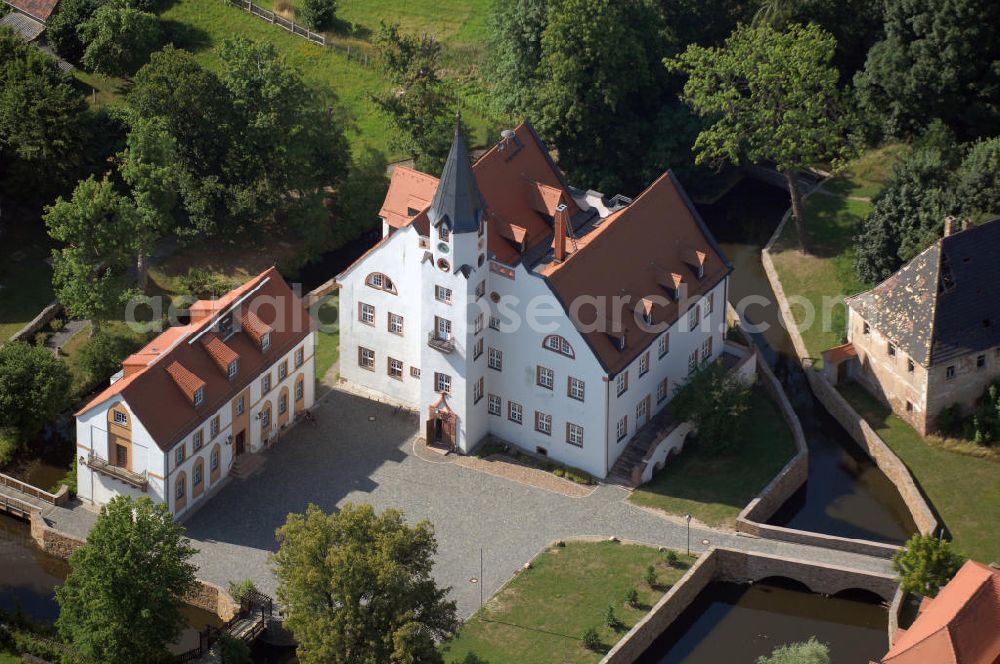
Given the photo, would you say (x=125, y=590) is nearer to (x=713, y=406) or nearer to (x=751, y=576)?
(x=751, y=576)

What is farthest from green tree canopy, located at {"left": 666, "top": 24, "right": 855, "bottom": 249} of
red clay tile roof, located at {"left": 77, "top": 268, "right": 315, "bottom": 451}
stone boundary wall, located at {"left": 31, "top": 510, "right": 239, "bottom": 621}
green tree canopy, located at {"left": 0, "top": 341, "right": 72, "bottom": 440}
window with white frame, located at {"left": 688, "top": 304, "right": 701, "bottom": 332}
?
stone boundary wall, located at {"left": 31, "top": 510, "right": 239, "bottom": 621}

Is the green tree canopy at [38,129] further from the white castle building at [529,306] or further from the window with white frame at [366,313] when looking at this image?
the window with white frame at [366,313]

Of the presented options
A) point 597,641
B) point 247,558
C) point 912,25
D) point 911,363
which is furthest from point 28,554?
point 912,25

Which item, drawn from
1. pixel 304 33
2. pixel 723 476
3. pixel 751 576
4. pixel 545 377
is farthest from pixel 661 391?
pixel 304 33

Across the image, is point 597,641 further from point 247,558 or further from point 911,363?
point 911,363

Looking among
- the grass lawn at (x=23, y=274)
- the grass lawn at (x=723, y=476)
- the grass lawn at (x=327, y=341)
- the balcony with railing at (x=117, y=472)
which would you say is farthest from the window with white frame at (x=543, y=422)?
the grass lawn at (x=23, y=274)

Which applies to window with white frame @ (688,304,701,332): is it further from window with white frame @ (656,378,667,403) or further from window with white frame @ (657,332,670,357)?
window with white frame @ (656,378,667,403)
